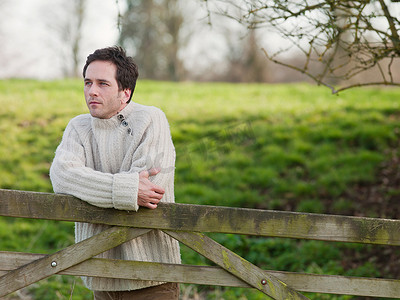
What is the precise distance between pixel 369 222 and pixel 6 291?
2042 millimetres

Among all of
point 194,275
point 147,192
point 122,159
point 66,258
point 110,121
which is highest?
point 110,121

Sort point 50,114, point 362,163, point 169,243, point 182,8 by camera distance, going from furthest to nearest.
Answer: point 182,8 → point 50,114 → point 362,163 → point 169,243

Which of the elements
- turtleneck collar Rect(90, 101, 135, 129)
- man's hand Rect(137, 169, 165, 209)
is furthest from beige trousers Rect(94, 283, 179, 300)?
turtleneck collar Rect(90, 101, 135, 129)

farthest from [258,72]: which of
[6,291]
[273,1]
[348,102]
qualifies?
[6,291]

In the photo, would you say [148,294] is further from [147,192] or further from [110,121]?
[110,121]

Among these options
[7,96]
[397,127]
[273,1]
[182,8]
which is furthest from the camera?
[182,8]

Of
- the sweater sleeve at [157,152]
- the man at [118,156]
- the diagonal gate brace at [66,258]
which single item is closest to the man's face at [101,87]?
the man at [118,156]

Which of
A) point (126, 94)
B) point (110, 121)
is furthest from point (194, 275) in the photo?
point (126, 94)

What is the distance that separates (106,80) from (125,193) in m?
0.65

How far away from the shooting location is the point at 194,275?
267cm

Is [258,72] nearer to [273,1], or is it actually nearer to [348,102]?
[348,102]

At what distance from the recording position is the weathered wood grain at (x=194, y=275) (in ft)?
8.59

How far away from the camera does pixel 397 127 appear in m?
8.95

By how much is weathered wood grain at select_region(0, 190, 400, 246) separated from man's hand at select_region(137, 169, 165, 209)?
6 cm
